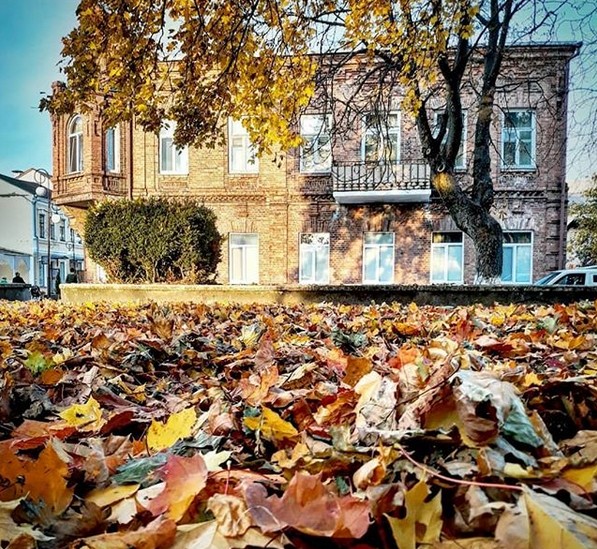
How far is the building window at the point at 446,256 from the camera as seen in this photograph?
13930 mm

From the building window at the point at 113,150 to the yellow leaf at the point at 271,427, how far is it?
1596 centimetres

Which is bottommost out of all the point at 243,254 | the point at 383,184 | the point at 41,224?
the point at 243,254

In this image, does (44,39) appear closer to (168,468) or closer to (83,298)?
(83,298)

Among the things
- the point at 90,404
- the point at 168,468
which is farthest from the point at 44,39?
the point at 168,468

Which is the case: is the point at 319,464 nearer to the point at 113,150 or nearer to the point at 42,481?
the point at 42,481

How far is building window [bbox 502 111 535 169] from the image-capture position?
14172mm

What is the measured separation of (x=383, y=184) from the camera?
13641 millimetres

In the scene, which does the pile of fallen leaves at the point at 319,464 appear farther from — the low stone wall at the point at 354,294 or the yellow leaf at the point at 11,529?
the low stone wall at the point at 354,294

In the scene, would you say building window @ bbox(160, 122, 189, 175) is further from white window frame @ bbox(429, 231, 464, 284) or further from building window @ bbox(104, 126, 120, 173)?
white window frame @ bbox(429, 231, 464, 284)

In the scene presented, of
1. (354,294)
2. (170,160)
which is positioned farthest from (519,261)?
(170,160)

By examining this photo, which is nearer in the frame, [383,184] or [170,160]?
[383,184]

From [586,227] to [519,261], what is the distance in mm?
6546

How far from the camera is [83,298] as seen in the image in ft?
26.6

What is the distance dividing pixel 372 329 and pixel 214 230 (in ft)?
23.6
